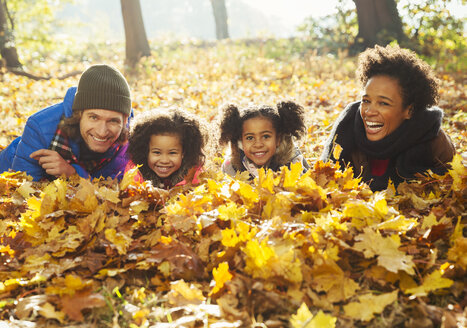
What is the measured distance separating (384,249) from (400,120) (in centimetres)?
197

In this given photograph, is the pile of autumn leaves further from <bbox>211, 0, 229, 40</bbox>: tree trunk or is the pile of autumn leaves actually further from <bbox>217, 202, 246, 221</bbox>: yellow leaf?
<bbox>211, 0, 229, 40</bbox>: tree trunk

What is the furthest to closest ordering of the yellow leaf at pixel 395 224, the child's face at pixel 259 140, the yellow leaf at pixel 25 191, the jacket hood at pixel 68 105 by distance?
the child's face at pixel 259 140, the jacket hood at pixel 68 105, the yellow leaf at pixel 25 191, the yellow leaf at pixel 395 224

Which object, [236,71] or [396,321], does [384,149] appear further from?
[236,71]

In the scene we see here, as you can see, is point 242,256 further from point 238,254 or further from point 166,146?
point 166,146

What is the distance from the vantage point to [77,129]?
144 inches

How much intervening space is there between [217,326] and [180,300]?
246 mm

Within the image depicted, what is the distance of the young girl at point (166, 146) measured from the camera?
3570mm

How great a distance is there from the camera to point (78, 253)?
1.86m

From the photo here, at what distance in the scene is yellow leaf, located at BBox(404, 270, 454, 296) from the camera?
144 cm

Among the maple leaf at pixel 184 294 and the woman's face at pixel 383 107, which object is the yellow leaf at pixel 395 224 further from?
the woman's face at pixel 383 107

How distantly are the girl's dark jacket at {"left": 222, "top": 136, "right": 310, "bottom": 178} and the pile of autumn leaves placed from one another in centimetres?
157

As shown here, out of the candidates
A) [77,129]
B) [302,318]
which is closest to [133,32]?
[77,129]

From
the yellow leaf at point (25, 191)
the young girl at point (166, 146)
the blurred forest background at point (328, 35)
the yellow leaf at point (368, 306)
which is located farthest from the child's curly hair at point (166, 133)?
the blurred forest background at point (328, 35)

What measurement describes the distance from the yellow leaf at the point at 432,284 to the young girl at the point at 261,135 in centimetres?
229
